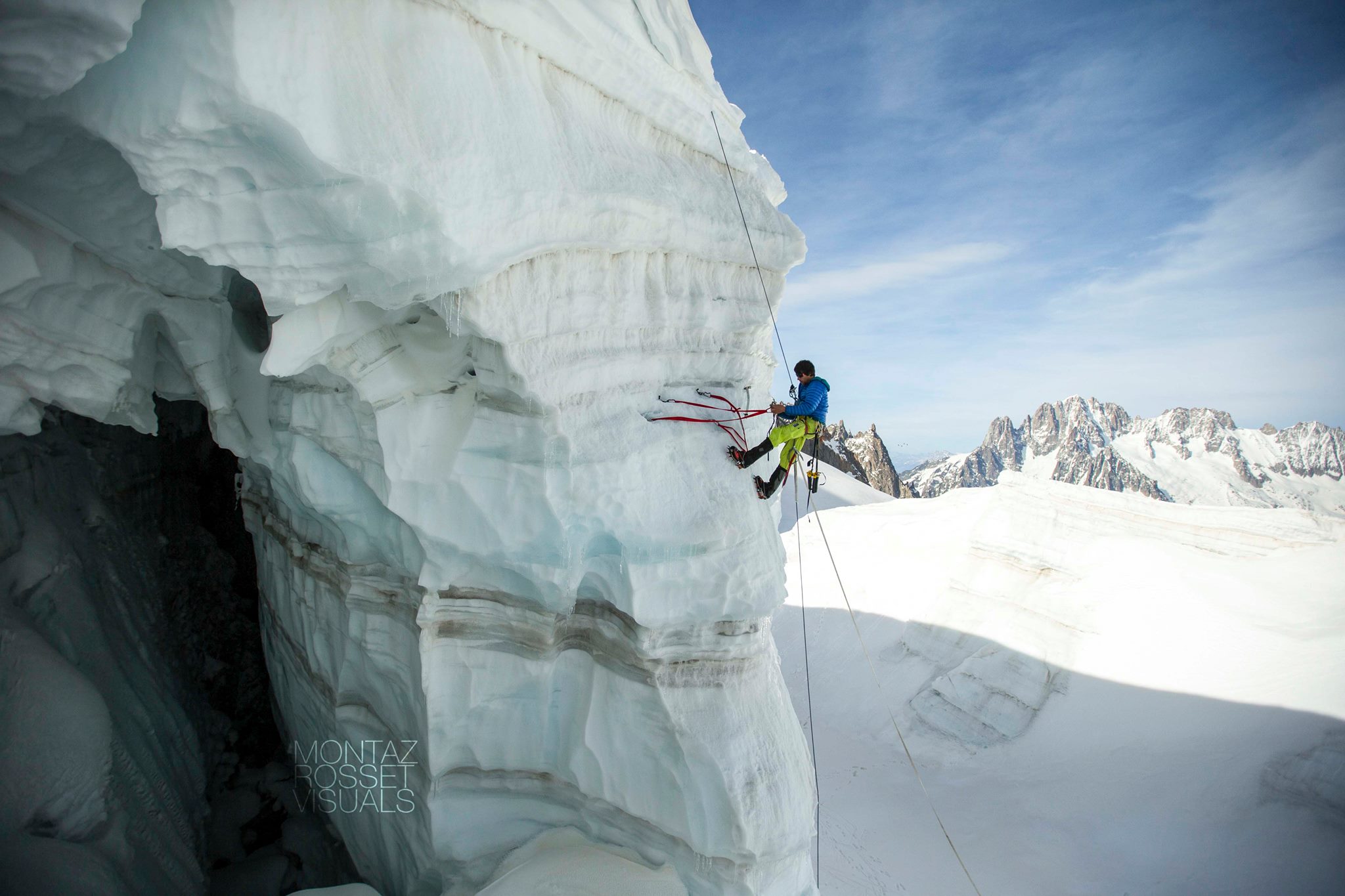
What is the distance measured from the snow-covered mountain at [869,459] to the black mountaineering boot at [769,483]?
25342 mm

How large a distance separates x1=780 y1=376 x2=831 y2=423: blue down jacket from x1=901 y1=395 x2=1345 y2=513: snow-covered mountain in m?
40.8

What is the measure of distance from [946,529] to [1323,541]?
4.98m

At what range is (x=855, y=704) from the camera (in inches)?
390

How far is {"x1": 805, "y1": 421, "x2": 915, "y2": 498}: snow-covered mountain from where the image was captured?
29.5 metres

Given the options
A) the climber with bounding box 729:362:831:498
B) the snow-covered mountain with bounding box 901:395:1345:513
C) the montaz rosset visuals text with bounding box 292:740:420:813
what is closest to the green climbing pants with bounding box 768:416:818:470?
the climber with bounding box 729:362:831:498

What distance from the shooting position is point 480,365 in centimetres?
339

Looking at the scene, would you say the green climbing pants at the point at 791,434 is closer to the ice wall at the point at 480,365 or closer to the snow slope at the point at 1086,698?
the ice wall at the point at 480,365

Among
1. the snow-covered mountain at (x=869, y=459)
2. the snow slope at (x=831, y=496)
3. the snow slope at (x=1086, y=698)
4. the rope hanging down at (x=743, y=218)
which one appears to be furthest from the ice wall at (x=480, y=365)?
the snow-covered mountain at (x=869, y=459)

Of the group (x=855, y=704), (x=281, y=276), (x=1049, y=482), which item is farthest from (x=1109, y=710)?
(x=281, y=276)

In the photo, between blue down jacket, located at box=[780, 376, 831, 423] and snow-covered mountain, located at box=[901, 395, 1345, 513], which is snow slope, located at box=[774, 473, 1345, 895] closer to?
blue down jacket, located at box=[780, 376, 831, 423]

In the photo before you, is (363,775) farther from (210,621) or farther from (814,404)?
(814,404)

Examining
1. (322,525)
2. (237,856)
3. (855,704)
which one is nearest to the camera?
(322,525)

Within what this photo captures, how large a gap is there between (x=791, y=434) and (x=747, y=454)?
374mm

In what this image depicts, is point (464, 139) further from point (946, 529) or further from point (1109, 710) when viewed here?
point (946, 529)
